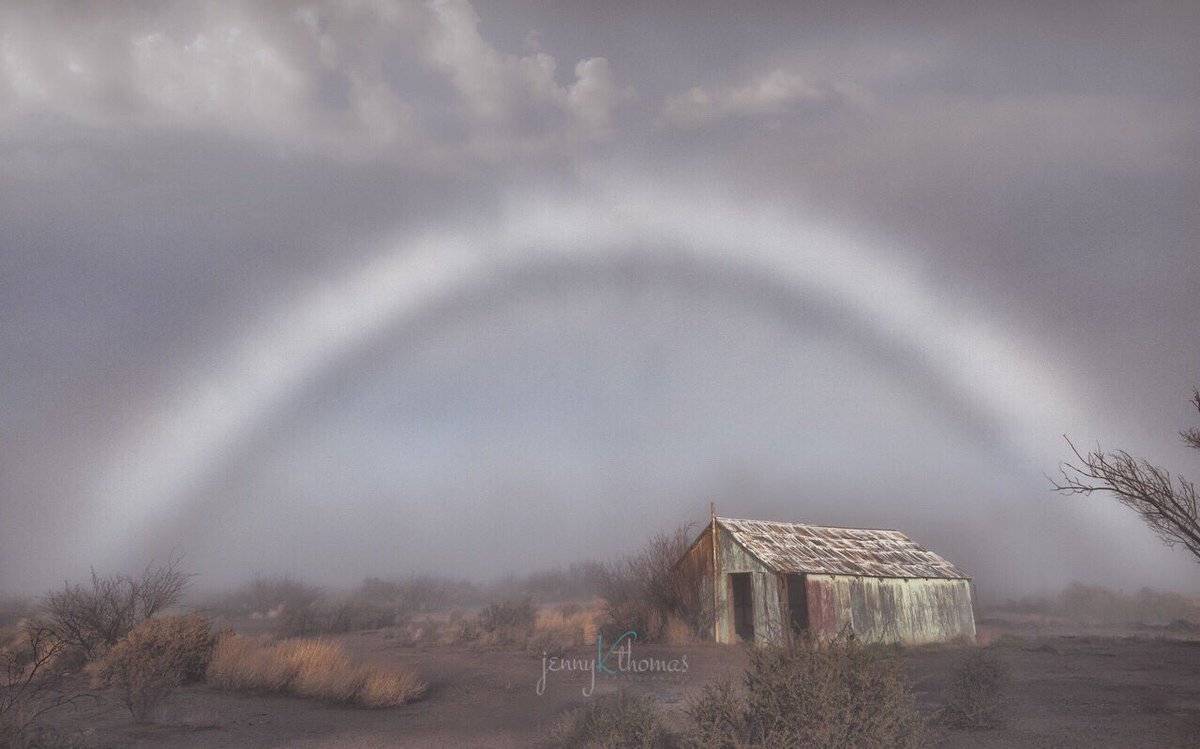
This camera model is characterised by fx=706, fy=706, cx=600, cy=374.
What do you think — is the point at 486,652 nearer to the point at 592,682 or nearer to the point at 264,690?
the point at 592,682

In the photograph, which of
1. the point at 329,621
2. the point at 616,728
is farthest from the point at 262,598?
the point at 616,728

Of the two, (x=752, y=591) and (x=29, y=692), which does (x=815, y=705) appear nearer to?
(x=29, y=692)

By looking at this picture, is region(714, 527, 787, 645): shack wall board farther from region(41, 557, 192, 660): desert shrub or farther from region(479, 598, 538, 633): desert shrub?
region(41, 557, 192, 660): desert shrub

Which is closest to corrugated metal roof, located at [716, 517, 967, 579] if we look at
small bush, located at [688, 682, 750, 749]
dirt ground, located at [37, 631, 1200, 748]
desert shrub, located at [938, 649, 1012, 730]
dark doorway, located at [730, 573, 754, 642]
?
dark doorway, located at [730, 573, 754, 642]

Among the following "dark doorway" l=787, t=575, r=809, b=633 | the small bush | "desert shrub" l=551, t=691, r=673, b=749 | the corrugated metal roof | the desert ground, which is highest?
the corrugated metal roof

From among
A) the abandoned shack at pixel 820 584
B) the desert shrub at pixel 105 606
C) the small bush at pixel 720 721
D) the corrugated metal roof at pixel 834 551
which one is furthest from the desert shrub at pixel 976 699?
the desert shrub at pixel 105 606
